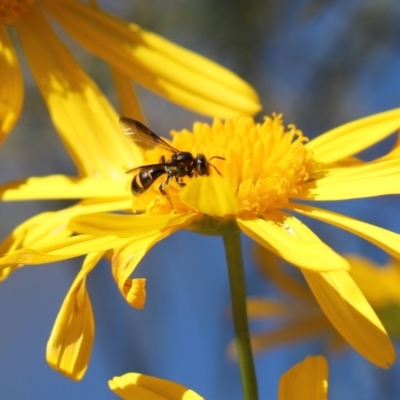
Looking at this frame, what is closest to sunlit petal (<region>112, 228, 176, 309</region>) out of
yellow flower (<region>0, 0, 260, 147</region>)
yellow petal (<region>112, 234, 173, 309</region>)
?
yellow petal (<region>112, 234, 173, 309</region>)

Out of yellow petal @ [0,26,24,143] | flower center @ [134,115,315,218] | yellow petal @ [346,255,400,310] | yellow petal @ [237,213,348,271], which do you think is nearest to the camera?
yellow petal @ [237,213,348,271]

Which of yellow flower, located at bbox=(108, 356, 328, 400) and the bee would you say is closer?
yellow flower, located at bbox=(108, 356, 328, 400)

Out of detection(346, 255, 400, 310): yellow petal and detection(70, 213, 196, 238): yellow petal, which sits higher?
detection(346, 255, 400, 310): yellow petal

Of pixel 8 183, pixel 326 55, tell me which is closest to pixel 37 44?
pixel 8 183

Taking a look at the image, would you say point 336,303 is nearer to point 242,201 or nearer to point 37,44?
point 242,201

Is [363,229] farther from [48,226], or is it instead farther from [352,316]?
[48,226]

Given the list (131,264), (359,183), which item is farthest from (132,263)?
(359,183)

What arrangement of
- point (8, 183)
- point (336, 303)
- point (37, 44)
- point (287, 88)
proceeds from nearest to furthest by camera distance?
1. point (336, 303)
2. point (8, 183)
3. point (37, 44)
4. point (287, 88)

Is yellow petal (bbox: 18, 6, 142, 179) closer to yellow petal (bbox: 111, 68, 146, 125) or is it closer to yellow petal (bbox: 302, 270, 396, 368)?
yellow petal (bbox: 111, 68, 146, 125)
